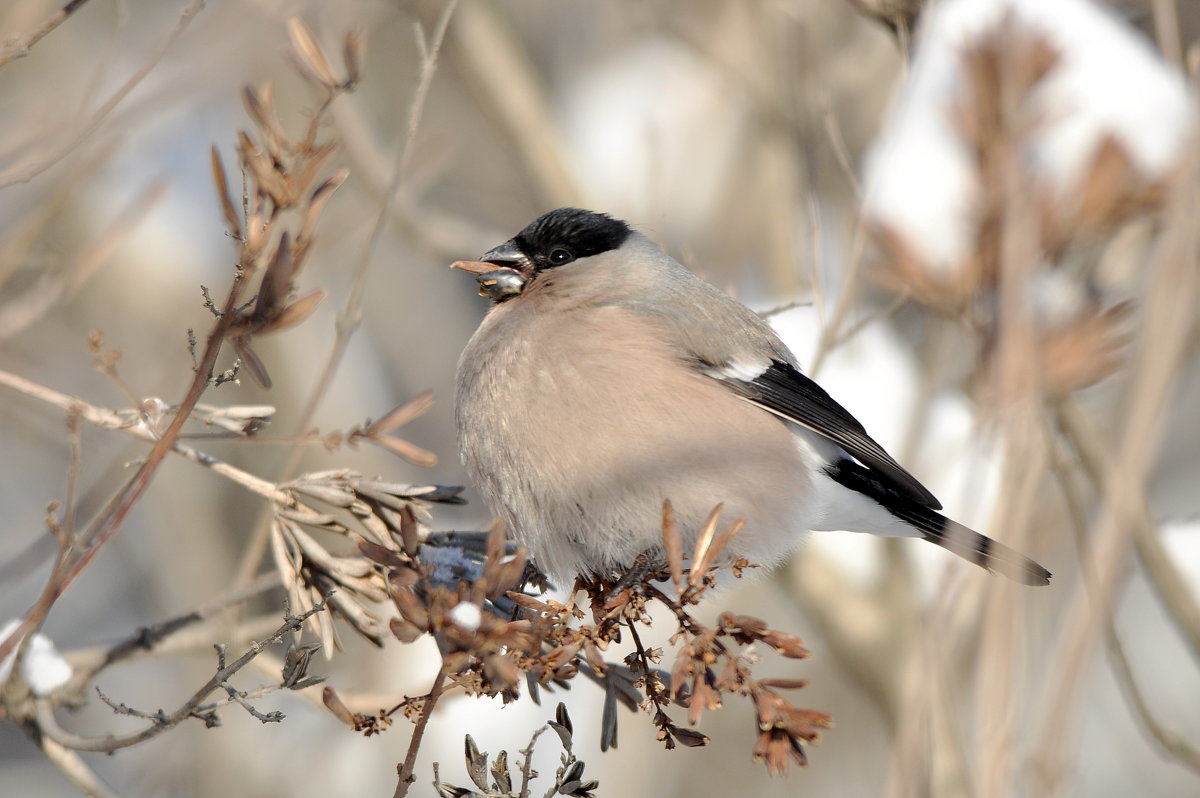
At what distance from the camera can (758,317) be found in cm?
317

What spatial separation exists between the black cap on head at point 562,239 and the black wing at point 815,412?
22.0 inches

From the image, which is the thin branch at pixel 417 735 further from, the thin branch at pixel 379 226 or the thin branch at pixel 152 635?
the thin branch at pixel 379 226

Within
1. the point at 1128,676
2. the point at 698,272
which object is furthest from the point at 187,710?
the point at 1128,676

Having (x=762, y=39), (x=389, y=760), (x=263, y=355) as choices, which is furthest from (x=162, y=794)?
(x=762, y=39)

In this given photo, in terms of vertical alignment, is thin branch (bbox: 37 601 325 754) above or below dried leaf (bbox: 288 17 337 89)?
below

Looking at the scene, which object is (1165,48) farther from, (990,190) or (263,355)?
(263,355)

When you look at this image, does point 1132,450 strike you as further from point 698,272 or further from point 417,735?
point 698,272

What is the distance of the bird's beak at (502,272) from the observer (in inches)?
119

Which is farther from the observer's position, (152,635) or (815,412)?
(815,412)

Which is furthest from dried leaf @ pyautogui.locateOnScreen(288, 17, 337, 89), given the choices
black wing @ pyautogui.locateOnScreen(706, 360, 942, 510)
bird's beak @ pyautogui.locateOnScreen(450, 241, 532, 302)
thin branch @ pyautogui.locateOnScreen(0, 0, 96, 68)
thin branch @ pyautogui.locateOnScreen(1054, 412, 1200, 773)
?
thin branch @ pyautogui.locateOnScreen(1054, 412, 1200, 773)

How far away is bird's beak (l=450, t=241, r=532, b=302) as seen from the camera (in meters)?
3.03

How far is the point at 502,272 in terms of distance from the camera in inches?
120

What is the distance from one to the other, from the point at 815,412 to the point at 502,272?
3.21 ft

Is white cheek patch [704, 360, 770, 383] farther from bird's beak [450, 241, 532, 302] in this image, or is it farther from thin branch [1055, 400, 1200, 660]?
thin branch [1055, 400, 1200, 660]
